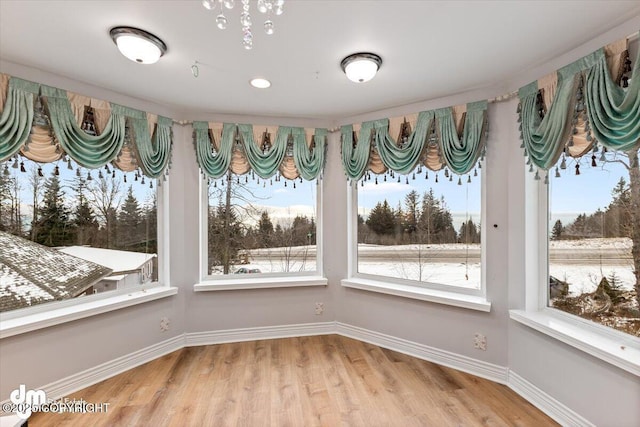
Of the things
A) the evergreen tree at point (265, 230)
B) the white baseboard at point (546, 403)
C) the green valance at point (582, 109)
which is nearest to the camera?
the green valance at point (582, 109)

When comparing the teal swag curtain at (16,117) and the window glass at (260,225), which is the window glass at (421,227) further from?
the teal swag curtain at (16,117)

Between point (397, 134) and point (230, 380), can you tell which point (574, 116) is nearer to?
point (397, 134)

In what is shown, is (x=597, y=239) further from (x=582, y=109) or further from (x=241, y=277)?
(x=241, y=277)

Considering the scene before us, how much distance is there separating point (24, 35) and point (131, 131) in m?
0.94

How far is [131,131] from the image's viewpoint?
104 inches

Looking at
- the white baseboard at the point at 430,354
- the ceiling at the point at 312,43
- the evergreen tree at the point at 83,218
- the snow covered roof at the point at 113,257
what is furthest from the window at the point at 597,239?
the evergreen tree at the point at 83,218

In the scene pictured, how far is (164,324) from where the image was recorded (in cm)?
288

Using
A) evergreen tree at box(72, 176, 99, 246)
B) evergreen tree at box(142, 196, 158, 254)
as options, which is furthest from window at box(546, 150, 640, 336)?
evergreen tree at box(72, 176, 99, 246)

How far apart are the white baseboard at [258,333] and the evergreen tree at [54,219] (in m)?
1.46

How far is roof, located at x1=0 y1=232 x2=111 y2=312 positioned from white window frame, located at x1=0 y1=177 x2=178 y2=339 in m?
0.07

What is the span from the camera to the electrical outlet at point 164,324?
286cm

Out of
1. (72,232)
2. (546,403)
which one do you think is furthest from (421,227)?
(72,232)

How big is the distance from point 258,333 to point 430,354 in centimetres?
176

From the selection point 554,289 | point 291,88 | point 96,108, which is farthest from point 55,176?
point 554,289
